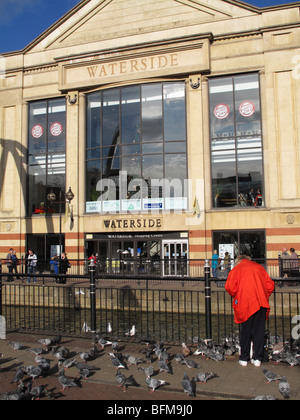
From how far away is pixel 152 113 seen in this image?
79.8 ft

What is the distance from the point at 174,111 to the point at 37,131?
9.72m

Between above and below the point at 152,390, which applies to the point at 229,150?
above

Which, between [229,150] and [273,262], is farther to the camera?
[229,150]

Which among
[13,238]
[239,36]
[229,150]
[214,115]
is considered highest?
[239,36]

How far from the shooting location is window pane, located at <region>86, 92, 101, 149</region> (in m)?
25.5

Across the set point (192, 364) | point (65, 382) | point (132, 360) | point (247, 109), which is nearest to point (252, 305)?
point (192, 364)

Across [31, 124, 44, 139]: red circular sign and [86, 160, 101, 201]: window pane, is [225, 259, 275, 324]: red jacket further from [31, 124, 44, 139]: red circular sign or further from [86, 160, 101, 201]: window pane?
[31, 124, 44, 139]: red circular sign

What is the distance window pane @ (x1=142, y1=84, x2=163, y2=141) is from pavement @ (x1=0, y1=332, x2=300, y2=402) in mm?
18370

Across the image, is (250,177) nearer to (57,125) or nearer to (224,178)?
(224,178)

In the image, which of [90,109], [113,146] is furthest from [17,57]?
[113,146]

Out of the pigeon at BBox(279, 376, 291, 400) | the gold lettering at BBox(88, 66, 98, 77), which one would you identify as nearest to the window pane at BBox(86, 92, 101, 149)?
the gold lettering at BBox(88, 66, 98, 77)
